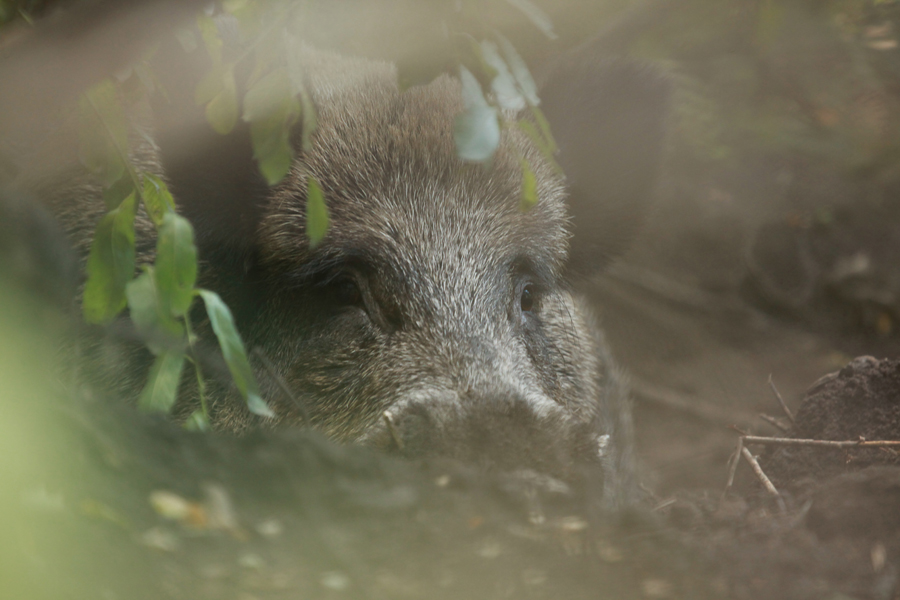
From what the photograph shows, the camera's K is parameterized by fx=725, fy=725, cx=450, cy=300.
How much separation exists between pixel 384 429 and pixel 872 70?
4155 mm

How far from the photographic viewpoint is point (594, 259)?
322 cm

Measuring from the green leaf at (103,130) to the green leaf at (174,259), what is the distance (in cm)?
42

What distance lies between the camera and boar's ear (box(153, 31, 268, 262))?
2.09m

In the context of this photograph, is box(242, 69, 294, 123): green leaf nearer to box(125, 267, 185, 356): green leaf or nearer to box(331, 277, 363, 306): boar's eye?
box(125, 267, 185, 356): green leaf

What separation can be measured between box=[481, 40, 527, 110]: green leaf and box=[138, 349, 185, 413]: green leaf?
2.75 ft

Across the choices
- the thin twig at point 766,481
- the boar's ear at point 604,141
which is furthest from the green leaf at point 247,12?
the thin twig at point 766,481

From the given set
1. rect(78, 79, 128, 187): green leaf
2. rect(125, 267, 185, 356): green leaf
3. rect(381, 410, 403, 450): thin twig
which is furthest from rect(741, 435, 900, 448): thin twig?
rect(78, 79, 128, 187): green leaf

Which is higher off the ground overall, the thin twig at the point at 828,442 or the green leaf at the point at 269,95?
the green leaf at the point at 269,95

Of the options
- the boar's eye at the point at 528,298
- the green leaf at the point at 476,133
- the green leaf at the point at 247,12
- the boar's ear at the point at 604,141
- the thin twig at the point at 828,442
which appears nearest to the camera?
the green leaf at the point at 476,133

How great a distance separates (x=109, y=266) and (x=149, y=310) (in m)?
0.21

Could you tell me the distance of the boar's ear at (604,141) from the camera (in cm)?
296

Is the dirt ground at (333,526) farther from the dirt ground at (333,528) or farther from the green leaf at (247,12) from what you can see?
the green leaf at (247,12)

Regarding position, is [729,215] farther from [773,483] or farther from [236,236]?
[236,236]

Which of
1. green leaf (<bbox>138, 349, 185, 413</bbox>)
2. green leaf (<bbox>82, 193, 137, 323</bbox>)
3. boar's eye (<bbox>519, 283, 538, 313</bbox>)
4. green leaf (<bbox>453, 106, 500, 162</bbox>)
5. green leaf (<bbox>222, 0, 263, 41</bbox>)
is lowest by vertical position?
boar's eye (<bbox>519, 283, 538, 313</bbox>)
